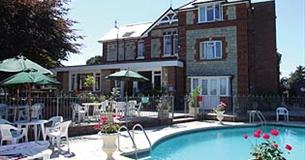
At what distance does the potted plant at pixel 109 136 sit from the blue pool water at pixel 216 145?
82.7 inches

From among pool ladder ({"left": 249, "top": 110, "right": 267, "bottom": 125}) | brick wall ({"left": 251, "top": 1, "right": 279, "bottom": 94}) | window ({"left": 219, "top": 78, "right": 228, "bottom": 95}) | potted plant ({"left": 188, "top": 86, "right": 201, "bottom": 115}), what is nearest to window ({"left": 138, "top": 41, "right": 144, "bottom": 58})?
window ({"left": 219, "top": 78, "right": 228, "bottom": 95})

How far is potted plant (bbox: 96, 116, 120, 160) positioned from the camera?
8.75 m

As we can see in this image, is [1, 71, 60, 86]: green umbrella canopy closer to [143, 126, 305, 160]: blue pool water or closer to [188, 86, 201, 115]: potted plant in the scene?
[143, 126, 305, 160]: blue pool water

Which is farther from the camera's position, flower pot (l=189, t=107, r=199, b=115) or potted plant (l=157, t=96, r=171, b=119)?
flower pot (l=189, t=107, r=199, b=115)

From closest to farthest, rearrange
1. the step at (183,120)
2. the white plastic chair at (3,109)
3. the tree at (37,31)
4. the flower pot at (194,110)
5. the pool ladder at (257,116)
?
the white plastic chair at (3,109), the tree at (37,31), the step at (183,120), the pool ladder at (257,116), the flower pot at (194,110)

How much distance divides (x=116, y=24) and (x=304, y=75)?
41425 millimetres

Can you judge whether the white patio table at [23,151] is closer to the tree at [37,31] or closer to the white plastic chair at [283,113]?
the tree at [37,31]

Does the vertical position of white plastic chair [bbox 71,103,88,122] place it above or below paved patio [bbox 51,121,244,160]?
above

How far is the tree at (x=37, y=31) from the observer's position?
52.1ft

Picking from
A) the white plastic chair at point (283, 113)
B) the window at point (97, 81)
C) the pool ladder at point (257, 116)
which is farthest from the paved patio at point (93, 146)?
the window at point (97, 81)

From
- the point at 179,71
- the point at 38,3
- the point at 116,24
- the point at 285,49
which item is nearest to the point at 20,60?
the point at 38,3

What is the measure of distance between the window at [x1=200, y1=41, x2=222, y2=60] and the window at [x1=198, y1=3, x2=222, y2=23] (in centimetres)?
202

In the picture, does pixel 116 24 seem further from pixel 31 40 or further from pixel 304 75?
pixel 304 75

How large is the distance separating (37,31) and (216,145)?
36.0ft
